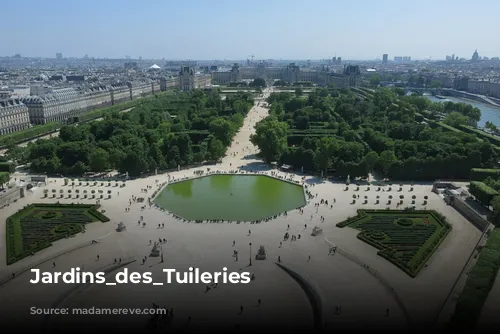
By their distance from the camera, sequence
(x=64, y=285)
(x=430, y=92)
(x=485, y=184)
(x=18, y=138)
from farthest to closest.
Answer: (x=430, y=92), (x=18, y=138), (x=485, y=184), (x=64, y=285)

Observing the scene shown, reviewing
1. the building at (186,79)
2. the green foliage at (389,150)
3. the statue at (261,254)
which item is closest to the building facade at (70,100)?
the building at (186,79)

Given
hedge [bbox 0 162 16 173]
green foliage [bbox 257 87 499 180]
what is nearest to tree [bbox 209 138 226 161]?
green foliage [bbox 257 87 499 180]

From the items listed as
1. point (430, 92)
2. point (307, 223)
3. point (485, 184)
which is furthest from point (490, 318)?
point (430, 92)

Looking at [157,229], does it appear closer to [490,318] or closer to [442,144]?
[490,318]

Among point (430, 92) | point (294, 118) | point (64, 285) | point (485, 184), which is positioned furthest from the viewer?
point (430, 92)

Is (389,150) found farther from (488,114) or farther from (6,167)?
(488,114)

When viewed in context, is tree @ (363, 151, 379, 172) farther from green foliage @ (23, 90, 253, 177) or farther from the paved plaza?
green foliage @ (23, 90, 253, 177)

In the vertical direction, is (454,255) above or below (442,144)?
below
